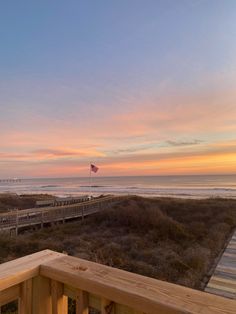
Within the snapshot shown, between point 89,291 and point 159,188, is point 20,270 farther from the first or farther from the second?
point 159,188

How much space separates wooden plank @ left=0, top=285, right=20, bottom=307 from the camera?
47.5 inches

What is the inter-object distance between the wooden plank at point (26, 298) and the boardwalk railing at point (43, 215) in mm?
14383

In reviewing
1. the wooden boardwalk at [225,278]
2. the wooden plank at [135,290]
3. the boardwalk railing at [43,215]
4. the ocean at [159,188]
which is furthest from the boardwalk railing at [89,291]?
the ocean at [159,188]

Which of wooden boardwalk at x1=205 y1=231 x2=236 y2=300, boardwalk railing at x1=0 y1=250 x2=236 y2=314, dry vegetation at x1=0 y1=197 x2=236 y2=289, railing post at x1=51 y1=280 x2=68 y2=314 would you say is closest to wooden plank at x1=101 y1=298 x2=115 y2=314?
boardwalk railing at x1=0 y1=250 x2=236 y2=314

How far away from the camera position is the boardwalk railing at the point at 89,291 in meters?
0.94

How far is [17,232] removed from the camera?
14633 mm

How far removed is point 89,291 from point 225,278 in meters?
8.03

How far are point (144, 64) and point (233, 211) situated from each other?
35.9ft

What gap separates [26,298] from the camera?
1.26 meters

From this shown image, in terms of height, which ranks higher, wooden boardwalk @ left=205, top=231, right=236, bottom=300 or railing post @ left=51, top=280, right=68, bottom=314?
railing post @ left=51, top=280, right=68, bottom=314

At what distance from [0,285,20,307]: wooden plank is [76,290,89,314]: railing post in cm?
31

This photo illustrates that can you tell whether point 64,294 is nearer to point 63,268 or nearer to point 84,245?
point 63,268

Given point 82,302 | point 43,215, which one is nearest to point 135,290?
point 82,302

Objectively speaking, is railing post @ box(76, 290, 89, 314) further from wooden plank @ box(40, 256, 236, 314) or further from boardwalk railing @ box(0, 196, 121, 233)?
boardwalk railing @ box(0, 196, 121, 233)
